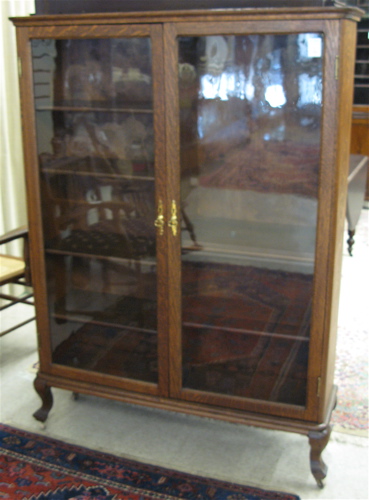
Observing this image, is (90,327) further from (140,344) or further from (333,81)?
(333,81)

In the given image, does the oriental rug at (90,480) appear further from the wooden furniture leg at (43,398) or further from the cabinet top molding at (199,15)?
the cabinet top molding at (199,15)

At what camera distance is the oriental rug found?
6.70 feet

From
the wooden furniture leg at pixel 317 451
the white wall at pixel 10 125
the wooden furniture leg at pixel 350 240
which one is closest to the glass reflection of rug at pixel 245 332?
the wooden furniture leg at pixel 317 451

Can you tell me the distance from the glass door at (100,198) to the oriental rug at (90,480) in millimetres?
312

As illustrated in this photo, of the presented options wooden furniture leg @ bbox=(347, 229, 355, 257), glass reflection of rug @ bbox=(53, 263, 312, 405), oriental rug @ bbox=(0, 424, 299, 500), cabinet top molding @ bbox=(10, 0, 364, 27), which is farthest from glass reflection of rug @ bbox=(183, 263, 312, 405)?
wooden furniture leg @ bbox=(347, 229, 355, 257)

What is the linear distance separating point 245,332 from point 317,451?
46 centimetres

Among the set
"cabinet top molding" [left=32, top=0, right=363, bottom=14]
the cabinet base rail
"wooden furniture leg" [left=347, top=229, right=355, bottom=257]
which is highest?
"cabinet top molding" [left=32, top=0, right=363, bottom=14]

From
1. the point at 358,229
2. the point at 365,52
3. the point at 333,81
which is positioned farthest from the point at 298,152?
the point at 365,52

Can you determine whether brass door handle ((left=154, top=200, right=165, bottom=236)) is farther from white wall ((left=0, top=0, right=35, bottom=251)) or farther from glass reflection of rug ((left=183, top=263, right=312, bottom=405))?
white wall ((left=0, top=0, right=35, bottom=251))

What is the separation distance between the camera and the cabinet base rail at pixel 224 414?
2059 millimetres

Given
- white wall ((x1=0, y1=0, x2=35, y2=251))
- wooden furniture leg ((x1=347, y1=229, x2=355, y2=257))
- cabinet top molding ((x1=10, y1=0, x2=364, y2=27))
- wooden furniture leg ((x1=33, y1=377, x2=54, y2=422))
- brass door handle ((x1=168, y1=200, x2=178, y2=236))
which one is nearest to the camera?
cabinet top molding ((x1=10, y1=0, x2=364, y2=27))

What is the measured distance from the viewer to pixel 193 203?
205 cm

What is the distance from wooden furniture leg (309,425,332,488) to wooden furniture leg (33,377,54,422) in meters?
1.03

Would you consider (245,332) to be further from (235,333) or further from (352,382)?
(352,382)
